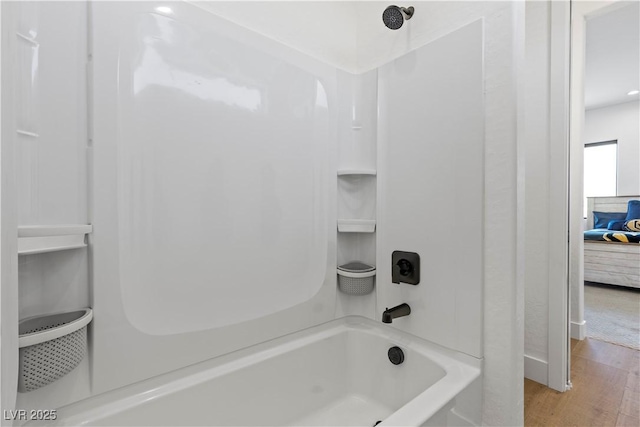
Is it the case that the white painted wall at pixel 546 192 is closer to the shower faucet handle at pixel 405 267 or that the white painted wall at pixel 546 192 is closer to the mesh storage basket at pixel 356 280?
the shower faucet handle at pixel 405 267

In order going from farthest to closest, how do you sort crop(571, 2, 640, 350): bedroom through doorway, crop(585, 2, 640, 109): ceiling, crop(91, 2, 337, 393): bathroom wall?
1. crop(585, 2, 640, 109): ceiling
2. crop(571, 2, 640, 350): bedroom through doorway
3. crop(91, 2, 337, 393): bathroom wall

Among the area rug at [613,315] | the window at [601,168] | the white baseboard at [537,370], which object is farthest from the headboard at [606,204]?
the white baseboard at [537,370]

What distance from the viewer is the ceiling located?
2.86 meters

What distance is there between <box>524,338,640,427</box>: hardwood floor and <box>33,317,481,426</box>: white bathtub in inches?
27.4

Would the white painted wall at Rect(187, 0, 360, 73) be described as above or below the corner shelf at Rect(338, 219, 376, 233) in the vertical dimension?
above

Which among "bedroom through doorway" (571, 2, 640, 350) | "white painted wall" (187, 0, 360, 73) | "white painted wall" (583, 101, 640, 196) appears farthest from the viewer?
"white painted wall" (583, 101, 640, 196)

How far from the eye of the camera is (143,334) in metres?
1.00

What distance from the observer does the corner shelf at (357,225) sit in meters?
1.56

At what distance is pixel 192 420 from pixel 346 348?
2.54 ft

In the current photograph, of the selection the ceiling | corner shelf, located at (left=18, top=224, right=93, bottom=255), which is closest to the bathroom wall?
corner shelf, located at (left=18, top=224, right=93, bottom=255)

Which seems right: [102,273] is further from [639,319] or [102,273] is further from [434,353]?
[639,319]

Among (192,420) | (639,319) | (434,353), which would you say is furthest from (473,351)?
(639,319)

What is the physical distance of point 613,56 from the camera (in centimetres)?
353

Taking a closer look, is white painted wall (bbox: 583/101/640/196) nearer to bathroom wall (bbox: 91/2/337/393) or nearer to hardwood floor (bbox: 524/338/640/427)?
hardwood floor (bbox: 524/338/640/427)
